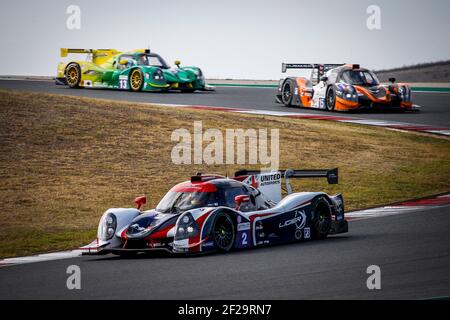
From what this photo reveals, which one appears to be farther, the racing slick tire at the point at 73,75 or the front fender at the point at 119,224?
the racing slick tire at the point at 73,75

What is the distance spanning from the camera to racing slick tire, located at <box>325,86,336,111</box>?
106ft

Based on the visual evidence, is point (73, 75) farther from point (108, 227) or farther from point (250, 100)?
point (108, 227)

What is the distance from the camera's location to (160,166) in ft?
76.6

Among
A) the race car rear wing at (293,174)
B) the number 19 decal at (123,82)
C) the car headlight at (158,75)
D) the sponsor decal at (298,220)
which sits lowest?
the sponsor decal at (298,220)

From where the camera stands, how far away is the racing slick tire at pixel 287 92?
3406 centimetres

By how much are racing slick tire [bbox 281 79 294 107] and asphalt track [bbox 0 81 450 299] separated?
18541 millimetres

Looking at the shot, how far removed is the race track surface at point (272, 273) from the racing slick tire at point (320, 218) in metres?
0.22

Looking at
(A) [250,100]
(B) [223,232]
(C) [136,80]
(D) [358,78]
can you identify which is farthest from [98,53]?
(B) [223,232]

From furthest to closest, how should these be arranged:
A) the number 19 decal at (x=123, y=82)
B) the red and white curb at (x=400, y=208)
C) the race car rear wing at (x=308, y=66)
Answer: the number 19 decal at (x=123, y=82) → the race car rear wing at (x=308, y=66) → the red and white curb at (x=400, y=208)

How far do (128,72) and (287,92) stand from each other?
22.3ft

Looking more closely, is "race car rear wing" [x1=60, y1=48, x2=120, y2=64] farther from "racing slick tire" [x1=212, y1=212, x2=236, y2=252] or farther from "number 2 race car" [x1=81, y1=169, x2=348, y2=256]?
"racing slick tire" [x1=212, y1=212, x2=236, y2=252]

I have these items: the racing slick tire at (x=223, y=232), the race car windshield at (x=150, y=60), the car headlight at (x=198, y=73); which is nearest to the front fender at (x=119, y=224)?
the racing slick tire at (x=223, y=232)

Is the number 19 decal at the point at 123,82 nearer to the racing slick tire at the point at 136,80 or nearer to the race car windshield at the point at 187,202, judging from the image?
the racing slick tire at the point at 136,80
